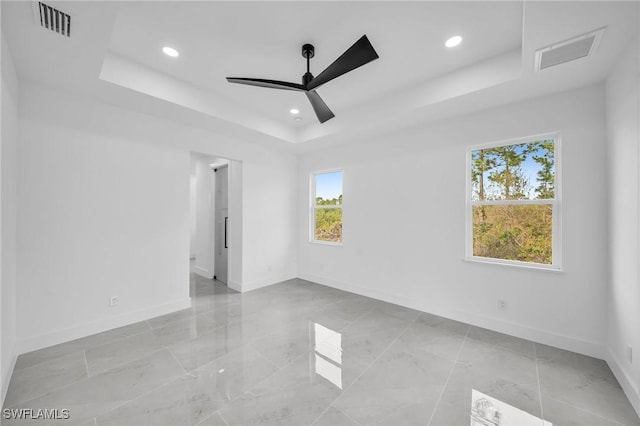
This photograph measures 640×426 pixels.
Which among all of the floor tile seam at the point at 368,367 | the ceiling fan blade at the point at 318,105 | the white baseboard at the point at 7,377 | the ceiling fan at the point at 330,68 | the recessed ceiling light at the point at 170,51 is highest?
the recessed ceiling light at the point at 170,51

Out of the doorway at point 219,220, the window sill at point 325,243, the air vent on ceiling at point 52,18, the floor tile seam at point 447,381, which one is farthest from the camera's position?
the window sill at point 325,243

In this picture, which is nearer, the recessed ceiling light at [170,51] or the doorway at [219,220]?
the recessed ceiling light at [170,51]

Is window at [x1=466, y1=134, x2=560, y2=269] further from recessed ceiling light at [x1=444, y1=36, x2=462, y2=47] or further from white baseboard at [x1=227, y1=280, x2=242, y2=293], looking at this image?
white baseboard at [x1=227, y1=280, x2=242, y2=293]

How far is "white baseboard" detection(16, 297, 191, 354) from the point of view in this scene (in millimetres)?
2477

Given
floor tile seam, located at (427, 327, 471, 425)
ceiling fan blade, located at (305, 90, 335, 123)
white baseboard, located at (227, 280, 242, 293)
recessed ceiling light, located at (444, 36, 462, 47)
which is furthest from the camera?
white baseboard, located at (227, 280, 242, 293)

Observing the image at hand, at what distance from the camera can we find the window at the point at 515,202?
2.78 m

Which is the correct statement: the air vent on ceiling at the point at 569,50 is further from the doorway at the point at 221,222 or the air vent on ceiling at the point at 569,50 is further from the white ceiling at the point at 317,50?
the doorway at the point at 221,222

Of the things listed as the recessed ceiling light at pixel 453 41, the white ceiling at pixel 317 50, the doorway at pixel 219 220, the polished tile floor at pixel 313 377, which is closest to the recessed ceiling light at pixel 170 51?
the white ceiling at pixel 317 50

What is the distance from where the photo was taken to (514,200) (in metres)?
2.98

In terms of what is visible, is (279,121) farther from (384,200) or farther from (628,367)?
(628,367)

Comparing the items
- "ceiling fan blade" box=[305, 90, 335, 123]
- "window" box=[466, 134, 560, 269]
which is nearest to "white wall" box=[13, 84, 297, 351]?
"ceiling fan blade" box=[305, 90, 335, 123]

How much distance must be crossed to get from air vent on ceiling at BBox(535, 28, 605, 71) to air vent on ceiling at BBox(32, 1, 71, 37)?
355cm

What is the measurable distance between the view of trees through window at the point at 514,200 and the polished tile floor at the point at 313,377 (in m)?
1.03

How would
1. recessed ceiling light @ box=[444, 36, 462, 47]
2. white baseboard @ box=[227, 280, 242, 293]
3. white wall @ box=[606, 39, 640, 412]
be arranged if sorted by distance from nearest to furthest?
1. white wall @ box=[606, 39, 640, 412]
2. recessed ceiling light @ box=[444, 36, 462, 47]
3. white baseboard @ box=[227, 280, 242, 293]
